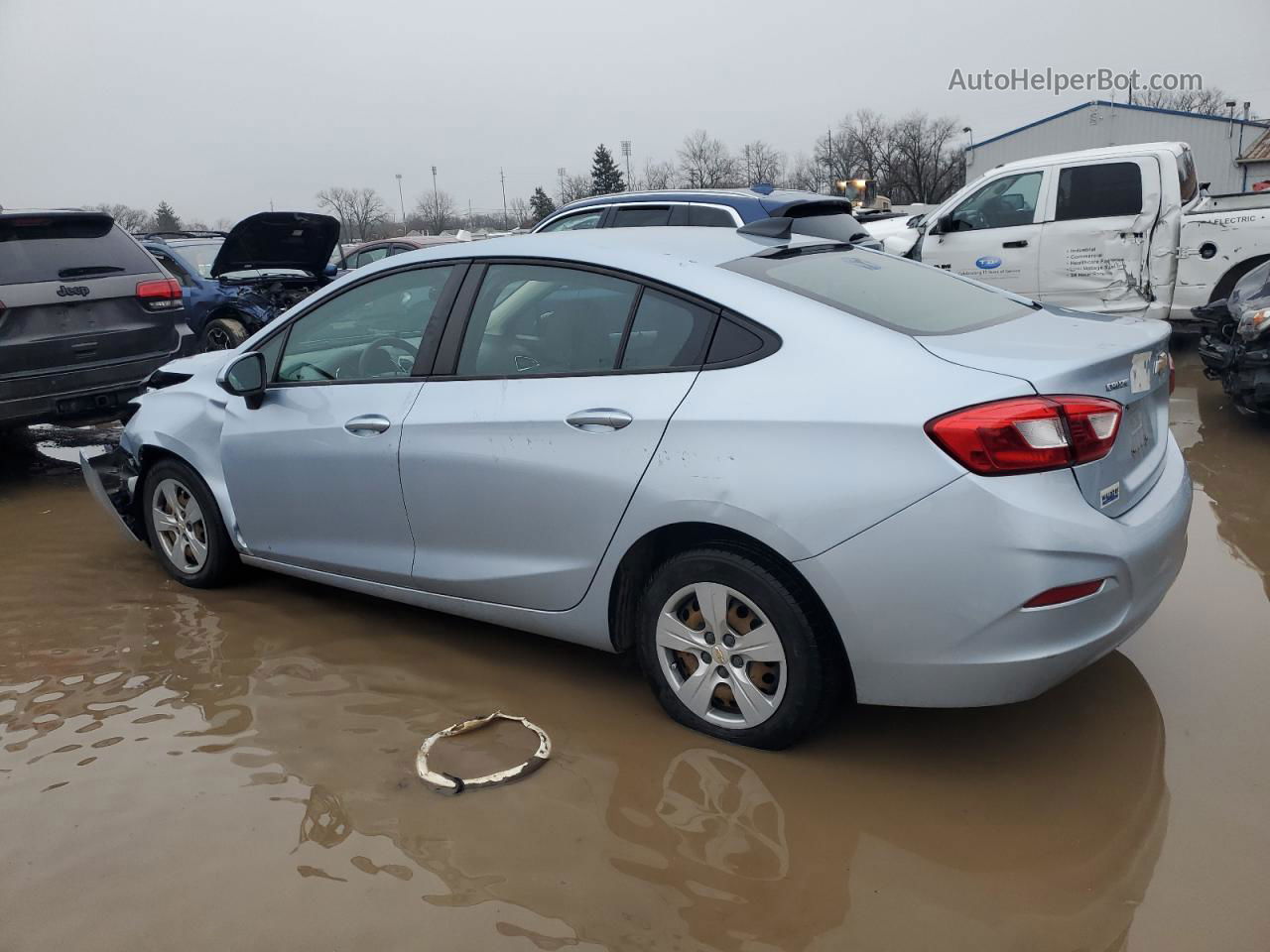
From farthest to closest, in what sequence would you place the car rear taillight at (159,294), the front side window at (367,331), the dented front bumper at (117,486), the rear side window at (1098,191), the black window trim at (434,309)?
the rear side window at (1098,191)
the car rear taillight at (159,294)
the dented front bumper at (117,486)
the front side window at (367,331)
the black window trim at (434,309)

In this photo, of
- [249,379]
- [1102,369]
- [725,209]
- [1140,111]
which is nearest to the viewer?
[1102,369]

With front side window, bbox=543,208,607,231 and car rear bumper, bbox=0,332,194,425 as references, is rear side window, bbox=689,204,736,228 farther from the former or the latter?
car rear bumper, bbox=0,332,194,425

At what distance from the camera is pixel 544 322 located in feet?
11.3

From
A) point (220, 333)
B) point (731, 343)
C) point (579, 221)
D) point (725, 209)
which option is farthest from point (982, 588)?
point (220, 333)

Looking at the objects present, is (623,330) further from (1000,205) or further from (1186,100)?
(1186,100)

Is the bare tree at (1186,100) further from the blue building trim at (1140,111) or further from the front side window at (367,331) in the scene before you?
the front side window at (367,331)

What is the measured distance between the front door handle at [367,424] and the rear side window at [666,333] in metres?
1.05

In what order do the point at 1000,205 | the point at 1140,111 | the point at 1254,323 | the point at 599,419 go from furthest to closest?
the point at 1140,111, the point at 1000,205, the point at 1254,323, the point at 599,419

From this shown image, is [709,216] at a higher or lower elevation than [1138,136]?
lower

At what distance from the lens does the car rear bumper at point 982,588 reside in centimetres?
254

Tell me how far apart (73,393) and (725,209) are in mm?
4960

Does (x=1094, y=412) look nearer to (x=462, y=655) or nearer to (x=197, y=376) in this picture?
(x=462, y=655)

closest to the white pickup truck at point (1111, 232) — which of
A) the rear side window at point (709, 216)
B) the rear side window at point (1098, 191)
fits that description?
the rear side window at point (1098, 191)

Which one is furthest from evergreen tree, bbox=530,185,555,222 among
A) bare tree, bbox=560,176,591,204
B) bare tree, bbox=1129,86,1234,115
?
bare tree, bbox=1129,86,1234,115
